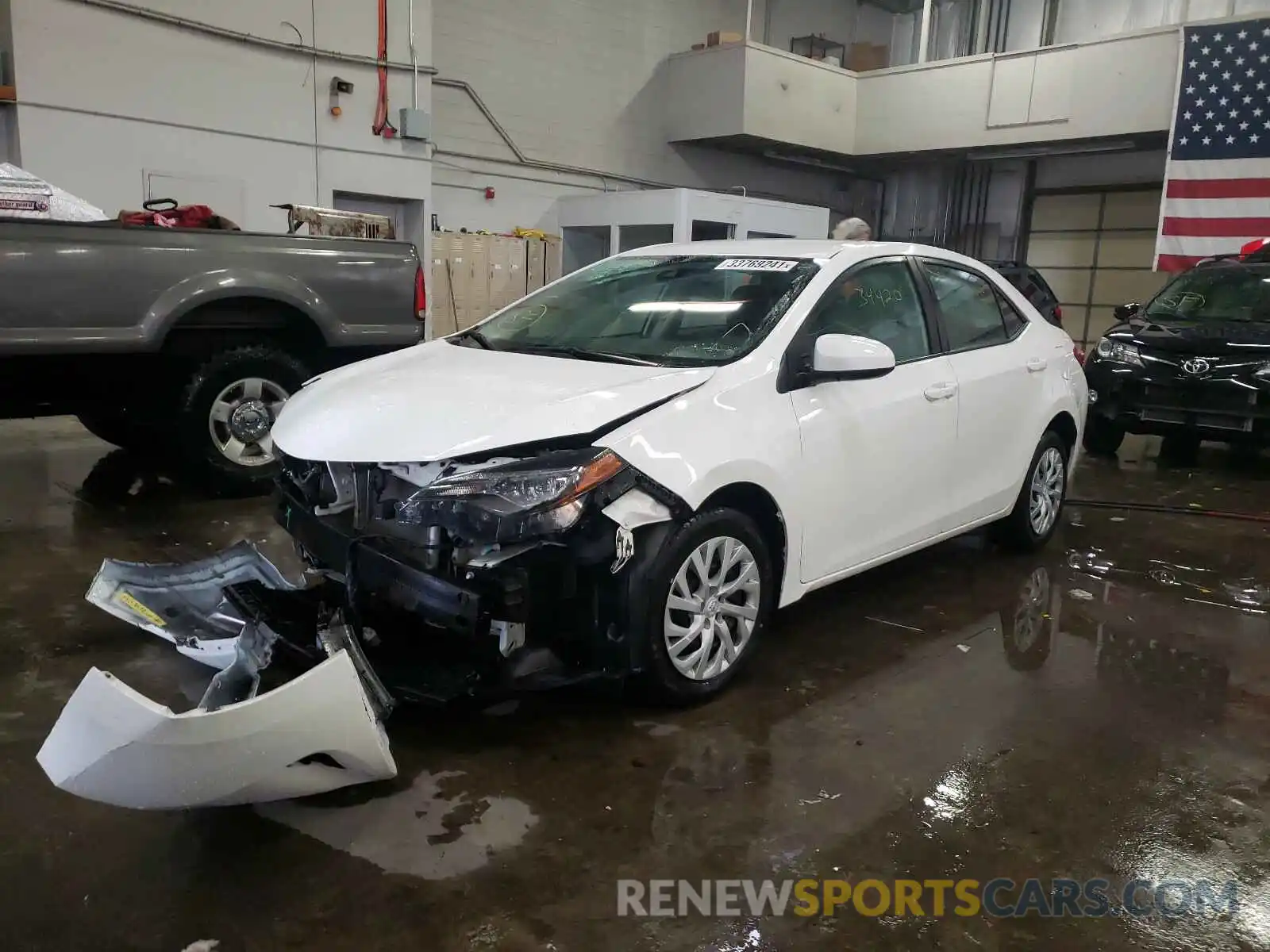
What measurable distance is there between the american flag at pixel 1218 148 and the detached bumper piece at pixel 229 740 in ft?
40.9

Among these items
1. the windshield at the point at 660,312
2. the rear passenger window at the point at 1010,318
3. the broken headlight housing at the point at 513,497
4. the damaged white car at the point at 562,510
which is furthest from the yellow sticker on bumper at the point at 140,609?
the rear passenger window at the point at 1010,318

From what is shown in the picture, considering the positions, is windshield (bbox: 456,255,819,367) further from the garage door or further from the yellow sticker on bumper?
the garage door

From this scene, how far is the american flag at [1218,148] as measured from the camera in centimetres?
1140

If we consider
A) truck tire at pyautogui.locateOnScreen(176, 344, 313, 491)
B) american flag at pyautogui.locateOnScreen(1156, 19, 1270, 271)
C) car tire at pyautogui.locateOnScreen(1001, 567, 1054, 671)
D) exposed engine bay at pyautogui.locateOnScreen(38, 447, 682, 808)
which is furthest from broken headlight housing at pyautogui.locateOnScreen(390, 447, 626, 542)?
american flag at pyautogui.locateOnScreen(1156, 19, 1270, 271)

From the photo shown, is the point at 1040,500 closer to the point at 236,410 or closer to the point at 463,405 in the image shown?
the point at 463,405

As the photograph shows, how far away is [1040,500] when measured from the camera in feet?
15.4

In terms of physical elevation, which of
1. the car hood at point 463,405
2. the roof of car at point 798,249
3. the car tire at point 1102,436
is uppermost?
the roof of car at point 798,249

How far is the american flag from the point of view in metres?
11.4

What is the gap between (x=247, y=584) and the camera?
3006mm

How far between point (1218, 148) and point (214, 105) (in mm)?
11202

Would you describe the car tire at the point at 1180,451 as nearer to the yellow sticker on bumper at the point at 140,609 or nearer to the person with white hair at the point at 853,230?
the person with white hair at the point at 853,230

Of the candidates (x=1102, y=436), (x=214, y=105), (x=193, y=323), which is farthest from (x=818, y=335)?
(x=214, y=105)

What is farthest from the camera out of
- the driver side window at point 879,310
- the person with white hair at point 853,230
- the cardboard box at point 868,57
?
the cardboard box at point 868,57

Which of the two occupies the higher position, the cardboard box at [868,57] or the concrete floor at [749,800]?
the cardboard box at [868,57]
